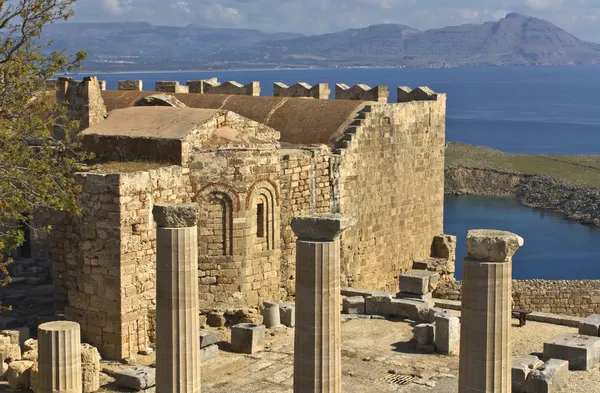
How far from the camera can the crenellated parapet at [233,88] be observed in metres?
32.1

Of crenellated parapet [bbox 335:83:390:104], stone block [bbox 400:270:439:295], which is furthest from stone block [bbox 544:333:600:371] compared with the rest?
crenellated parapet [bbox 335:83:390:104]

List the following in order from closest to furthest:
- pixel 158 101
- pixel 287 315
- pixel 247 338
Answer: pixel 247 338 → pixel 287 315 → pixel 158 101

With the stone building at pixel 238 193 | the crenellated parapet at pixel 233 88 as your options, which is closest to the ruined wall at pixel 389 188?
the stone building at pixel 238 193

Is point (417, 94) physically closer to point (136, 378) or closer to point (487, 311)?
point (136, 378)

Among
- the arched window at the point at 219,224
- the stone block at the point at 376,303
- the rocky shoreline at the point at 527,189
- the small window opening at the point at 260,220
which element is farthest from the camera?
the rocky shoreline at the point at 527,189

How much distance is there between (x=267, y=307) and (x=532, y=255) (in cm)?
3343

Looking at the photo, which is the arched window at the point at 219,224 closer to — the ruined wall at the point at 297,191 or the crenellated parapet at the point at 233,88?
the ruined wall at the point at 297,191

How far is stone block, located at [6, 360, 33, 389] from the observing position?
53.8 ft

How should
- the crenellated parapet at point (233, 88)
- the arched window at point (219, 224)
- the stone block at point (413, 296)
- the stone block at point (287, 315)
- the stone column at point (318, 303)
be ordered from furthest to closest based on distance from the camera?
1. the crenellated parapet at point (233, 88)
2. the stone block at point (413, 296)
3. the stone block at point (287, 315)
4. the arched window at point (219, 224)
5. the stone column at point (318, 303)

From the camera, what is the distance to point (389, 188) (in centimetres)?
2536

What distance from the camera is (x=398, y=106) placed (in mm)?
25250

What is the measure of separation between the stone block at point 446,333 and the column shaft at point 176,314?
652 centimetres

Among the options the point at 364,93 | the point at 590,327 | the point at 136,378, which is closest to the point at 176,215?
the point at 136,378

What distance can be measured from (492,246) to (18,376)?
839 cm
